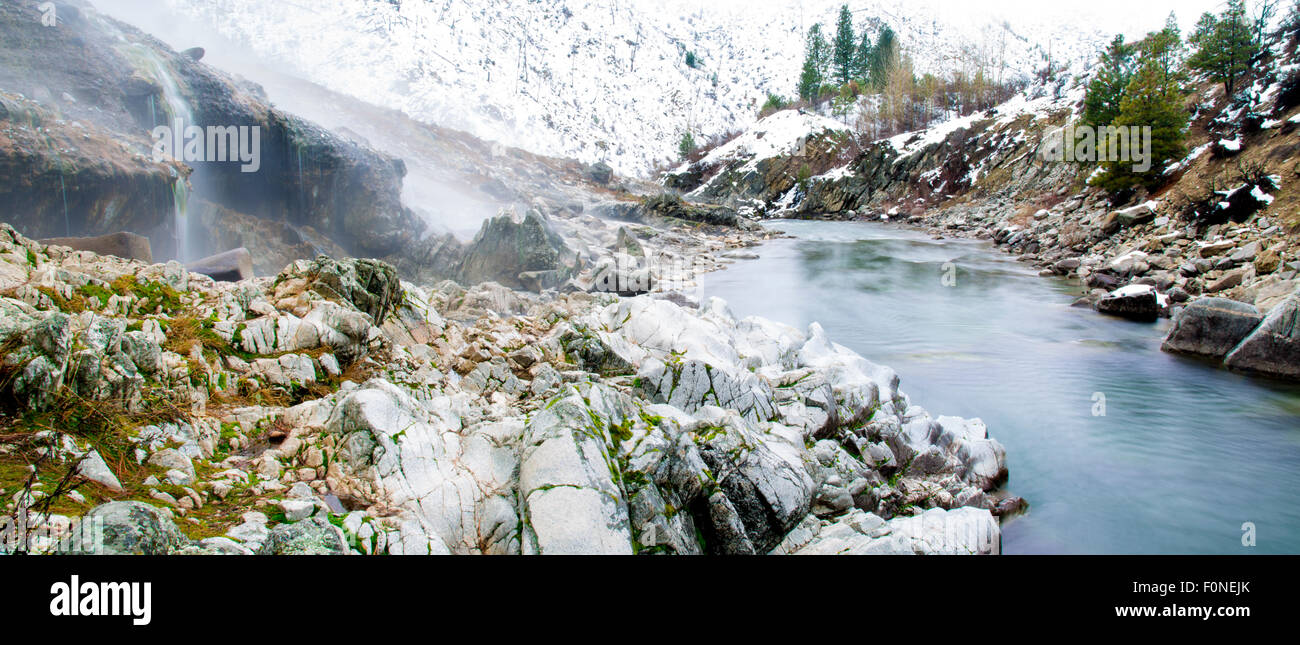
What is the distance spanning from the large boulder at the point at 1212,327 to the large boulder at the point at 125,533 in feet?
66.9

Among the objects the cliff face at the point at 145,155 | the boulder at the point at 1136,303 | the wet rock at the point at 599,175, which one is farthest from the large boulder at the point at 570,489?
the wet rock at the point at 599,175

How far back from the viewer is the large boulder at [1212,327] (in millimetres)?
14461

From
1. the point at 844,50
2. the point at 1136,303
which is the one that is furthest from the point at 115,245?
the point at 844,50

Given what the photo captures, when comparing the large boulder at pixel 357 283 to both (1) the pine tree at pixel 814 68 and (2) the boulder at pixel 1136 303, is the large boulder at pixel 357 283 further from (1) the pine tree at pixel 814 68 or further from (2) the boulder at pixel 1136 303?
(1) the pine tree at pixel 814 68

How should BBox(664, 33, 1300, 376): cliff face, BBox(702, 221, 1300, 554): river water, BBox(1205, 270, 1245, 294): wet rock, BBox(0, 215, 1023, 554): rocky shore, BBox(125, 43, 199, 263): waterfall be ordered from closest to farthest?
BBox(0, 215, 1023, 554): rocky shore < BBox(702, 221, 1300, 554): river water < BBox(125, 43, 199, 263): waterfall < BBox(1205, 270, 1245, 294): wet rock < BBox(664, 33, 1300, 376): cliff face

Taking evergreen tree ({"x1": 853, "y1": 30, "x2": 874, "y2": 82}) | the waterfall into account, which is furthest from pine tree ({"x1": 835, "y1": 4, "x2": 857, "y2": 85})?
the waterfall

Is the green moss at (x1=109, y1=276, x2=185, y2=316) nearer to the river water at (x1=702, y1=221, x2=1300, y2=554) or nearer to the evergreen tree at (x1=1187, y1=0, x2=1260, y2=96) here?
the river water at (x1=702, y1=221, x2=1300, y2=554)

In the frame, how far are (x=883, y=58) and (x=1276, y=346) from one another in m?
107

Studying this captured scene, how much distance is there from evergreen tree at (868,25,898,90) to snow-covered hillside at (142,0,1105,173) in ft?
48.6

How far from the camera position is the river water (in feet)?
28.0

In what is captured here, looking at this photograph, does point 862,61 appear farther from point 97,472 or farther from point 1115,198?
point 97,472

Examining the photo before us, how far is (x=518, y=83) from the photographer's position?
123m
